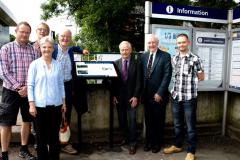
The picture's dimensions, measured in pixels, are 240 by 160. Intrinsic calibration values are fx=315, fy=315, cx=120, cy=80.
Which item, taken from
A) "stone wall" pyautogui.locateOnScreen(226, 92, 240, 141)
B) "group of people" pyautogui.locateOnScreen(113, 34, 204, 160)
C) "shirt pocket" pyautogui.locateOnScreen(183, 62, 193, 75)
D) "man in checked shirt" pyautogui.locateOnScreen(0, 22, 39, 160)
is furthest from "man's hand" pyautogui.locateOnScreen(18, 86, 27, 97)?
"stone wall" pyautogui.locateOnScreen(226, 92, 240, 141)

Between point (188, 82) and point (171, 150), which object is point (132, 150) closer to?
point (171, 150)

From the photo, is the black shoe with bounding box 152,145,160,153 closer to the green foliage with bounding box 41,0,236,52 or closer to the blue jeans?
the blue jeans

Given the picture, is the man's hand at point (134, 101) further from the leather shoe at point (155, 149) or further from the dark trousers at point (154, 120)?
the leather shoe at point (155, 149)

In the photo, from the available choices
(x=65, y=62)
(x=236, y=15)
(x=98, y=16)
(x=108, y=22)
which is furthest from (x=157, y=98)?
(x=108, y=22)

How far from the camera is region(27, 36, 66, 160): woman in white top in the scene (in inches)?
166

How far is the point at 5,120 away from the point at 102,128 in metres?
2.13

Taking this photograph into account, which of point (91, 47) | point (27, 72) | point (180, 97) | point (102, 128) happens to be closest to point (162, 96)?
point (180, 97)

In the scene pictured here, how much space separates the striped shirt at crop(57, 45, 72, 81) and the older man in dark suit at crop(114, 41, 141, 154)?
881mm

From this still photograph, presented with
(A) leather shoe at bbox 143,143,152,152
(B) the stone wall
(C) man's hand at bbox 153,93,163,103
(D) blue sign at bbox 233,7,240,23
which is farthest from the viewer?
(B) the stone wall

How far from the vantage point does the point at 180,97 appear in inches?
203

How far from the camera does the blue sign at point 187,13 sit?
237 inches

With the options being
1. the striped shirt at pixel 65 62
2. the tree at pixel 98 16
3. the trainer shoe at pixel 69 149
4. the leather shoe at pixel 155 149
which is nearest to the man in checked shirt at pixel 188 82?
the leather shoe at pixel 155 149

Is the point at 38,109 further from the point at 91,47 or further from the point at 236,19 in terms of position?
the point at 91,47

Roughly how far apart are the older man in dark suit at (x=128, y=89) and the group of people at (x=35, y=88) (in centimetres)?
105
